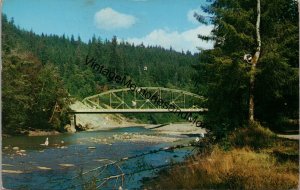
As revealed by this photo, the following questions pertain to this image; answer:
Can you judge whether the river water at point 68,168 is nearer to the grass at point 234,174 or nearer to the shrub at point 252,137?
the grass at point 234,174

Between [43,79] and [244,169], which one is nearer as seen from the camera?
[244,169]

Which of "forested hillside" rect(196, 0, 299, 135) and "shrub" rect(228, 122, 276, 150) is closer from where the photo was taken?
"shrub" rect(228, 122, 276, 150)

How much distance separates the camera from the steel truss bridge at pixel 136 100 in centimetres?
1992

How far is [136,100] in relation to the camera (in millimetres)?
50062

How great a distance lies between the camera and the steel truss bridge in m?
19.9

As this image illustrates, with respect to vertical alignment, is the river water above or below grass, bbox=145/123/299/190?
below

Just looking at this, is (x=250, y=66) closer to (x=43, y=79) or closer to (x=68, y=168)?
(x=68, y=168)

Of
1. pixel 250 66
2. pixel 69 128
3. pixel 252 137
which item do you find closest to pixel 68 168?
pixel 252 137

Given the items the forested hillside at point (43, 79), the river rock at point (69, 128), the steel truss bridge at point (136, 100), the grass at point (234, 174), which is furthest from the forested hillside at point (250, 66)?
the river rock at point (69, 128)

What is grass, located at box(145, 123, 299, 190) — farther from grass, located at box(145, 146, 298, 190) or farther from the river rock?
the river rock

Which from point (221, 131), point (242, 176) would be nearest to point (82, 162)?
point (221, 131)

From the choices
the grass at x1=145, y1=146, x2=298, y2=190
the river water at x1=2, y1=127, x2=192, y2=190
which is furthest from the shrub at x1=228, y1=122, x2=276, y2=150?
the river water at x1=2, y1=127, x2=192, y2=190

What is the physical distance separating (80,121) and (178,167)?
4185cm

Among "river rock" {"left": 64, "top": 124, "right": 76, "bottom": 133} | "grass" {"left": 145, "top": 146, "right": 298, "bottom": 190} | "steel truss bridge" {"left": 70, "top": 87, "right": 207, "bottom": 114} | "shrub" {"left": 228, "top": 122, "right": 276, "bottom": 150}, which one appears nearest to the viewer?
"grass" {"left": 145, "top": 146, "right": 298, "bottom": 190}
